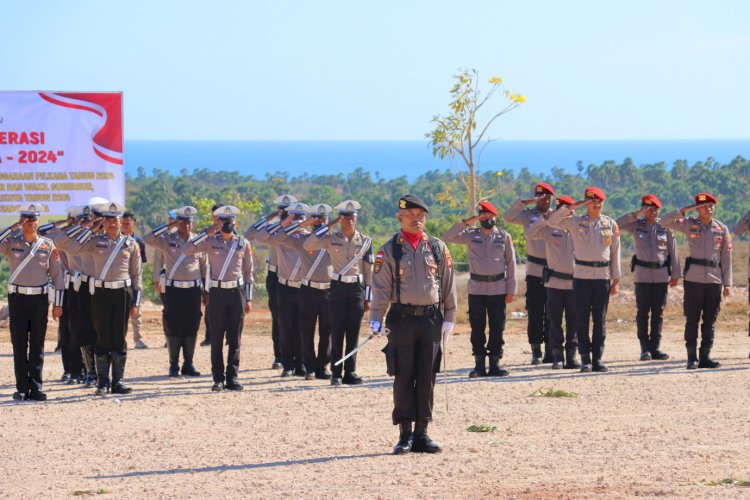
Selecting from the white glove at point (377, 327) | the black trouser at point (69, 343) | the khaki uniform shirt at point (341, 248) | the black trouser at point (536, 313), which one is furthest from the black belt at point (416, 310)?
the black trouser at point (536, 313)

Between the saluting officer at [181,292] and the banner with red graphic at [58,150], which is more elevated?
the banner with red graphic at [58,150]

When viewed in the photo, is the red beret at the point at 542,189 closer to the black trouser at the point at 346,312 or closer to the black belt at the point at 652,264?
the black belt at the point at 652,264

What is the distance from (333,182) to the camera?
115 meters

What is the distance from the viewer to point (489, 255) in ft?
47.3

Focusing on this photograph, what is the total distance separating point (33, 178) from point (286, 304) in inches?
232

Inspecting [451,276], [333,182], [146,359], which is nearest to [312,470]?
[451,276]

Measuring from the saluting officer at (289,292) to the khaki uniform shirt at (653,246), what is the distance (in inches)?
153

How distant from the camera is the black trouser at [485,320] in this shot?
47.4 ft

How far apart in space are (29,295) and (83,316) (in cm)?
81

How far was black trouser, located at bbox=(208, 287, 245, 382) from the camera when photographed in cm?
1364

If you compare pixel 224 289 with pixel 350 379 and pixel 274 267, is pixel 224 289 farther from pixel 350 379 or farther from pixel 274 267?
pixel 274 267

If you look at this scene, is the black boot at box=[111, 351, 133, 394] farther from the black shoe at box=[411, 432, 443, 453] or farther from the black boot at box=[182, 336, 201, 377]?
the black shoe at box=[411, 432, 443, 453]

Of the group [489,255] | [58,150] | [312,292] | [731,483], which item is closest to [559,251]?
[489,255]

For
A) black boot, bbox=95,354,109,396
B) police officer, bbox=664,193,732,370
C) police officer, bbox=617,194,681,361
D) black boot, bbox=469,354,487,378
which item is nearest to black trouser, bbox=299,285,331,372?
black boot, bbox=469,354,487,378
